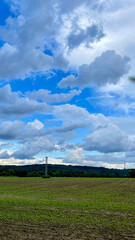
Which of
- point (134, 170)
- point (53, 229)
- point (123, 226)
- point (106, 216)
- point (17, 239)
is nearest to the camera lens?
point (17, 239)

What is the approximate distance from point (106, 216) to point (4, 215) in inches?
299

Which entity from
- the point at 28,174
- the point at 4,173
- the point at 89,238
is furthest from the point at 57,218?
the point at 4,173

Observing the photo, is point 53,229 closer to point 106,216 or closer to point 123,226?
point 123,226

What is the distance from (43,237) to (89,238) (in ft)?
7.61

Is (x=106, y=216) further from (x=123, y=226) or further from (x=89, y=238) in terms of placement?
(x=89, y=238)

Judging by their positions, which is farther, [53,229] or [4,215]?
[4,215]

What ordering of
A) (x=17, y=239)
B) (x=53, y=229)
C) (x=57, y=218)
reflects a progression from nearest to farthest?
(x=17, y=239), (x=53, y=229), (x=57, y=218)

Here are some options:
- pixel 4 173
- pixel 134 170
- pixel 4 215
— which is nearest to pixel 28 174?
pixel 4 173

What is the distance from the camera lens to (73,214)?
1852 centimetres

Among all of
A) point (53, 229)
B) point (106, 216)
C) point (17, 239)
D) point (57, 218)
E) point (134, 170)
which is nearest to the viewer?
point (17, 239)

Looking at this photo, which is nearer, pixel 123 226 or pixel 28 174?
pixel 123 226

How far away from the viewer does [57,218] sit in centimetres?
1688

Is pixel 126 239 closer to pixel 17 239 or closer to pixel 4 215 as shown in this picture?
pixel 17 239

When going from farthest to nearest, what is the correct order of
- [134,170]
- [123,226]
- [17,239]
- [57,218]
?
[134,170] → [57,218] → [123,226] → [17,239]
